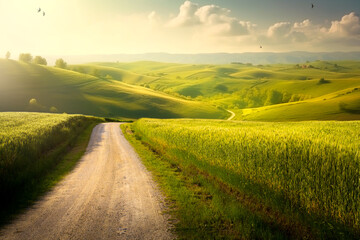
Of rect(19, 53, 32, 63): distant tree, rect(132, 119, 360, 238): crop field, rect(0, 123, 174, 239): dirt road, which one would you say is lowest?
rect(0, 123, 174, 239): dirt road

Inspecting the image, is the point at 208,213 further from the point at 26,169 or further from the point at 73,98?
the point at 73,98

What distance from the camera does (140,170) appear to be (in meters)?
14.5

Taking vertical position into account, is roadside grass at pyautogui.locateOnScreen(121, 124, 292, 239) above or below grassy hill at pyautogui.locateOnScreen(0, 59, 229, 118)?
below

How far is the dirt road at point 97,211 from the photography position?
703 cm

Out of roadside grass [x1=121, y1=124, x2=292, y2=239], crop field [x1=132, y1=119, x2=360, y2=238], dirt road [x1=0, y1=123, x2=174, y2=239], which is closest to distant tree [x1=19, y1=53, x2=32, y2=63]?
dirt road [x1=0, y1=123, x2=174, y2=239]

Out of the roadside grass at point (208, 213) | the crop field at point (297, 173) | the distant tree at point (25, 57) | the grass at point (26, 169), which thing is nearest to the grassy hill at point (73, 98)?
the distant tree at point (25, 57)

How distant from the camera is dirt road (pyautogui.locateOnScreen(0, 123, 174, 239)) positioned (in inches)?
277

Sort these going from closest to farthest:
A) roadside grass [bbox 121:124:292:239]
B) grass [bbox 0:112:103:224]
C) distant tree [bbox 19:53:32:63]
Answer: roadside grass [bbox 121:124:292:239] < grass [bbox 0:112:103:224] < distant tree [bbox 19:53:32:63]

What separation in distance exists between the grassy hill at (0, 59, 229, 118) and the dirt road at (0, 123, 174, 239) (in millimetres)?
94831

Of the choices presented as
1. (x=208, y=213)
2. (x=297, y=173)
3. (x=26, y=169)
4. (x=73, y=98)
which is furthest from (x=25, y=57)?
(x=297, y=173)

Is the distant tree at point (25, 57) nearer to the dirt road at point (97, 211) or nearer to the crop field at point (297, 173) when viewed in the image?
the dirt road at point (97, 211)

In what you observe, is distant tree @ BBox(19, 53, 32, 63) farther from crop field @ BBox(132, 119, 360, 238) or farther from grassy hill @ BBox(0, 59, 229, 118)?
crop field @ BBox(132, 119, 360, 238)

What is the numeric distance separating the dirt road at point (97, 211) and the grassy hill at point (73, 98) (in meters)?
94.8

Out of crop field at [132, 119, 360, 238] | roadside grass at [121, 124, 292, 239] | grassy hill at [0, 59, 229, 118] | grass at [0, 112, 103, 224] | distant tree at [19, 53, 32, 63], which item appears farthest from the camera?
distant tree at [19, 53, 32, 63]
